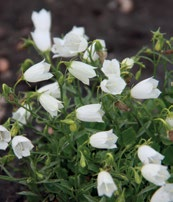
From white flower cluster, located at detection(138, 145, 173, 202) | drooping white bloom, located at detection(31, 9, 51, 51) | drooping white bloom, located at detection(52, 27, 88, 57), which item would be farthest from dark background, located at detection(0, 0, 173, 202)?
white flower cluster, located at detection(138, 145, 173, 202)

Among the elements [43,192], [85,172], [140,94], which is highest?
[140,94]

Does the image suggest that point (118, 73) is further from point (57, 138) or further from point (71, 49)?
point (57, 138)

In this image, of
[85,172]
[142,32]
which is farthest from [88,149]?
[142,32]

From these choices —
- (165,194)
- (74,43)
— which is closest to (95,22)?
(74,43)

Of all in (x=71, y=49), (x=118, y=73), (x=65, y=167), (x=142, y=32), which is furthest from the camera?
(x=142, y=32)

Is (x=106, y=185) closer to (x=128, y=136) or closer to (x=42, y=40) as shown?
(x=128, y=136)

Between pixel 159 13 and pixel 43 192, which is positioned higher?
pixel 159 13

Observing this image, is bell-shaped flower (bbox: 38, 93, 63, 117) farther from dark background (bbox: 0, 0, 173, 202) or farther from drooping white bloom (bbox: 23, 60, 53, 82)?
dark background (bbox: 0, 0, 173, 202)
